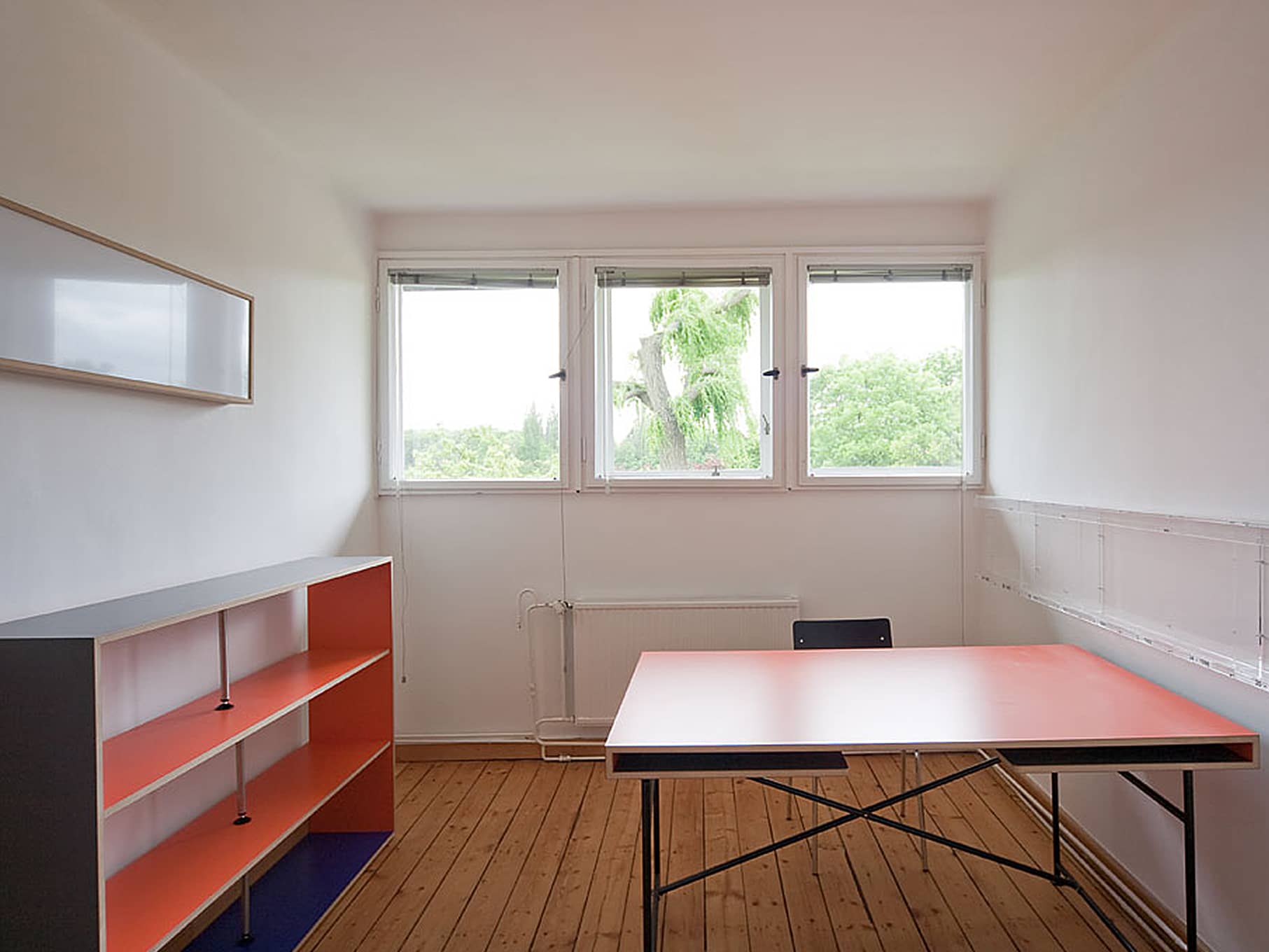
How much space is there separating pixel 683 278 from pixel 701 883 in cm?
276

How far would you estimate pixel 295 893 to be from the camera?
2953mm

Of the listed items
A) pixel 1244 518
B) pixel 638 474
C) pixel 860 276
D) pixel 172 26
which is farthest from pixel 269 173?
pixel 1244 518

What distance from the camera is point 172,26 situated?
8.19 feet

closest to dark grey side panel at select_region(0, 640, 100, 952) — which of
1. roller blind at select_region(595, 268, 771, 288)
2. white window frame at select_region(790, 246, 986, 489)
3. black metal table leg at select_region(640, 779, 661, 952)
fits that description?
black metal table leg at select_region(640, 779, 661, 952)

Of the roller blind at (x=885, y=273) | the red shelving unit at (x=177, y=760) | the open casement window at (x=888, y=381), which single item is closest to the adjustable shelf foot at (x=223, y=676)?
the red shelving unit at (x=177, y=760)

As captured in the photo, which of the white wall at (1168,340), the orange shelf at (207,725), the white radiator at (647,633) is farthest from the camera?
the white radiator at (647,633)

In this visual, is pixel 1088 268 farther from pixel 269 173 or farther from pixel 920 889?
pixel 269 173

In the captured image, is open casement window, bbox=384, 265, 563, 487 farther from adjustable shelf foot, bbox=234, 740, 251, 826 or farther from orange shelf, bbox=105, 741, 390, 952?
adjustable shelf foot, bbox=234, 740, 251, 826

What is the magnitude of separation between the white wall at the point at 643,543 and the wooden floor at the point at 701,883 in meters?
0.62

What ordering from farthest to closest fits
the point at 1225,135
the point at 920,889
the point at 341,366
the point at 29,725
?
the point at 341,366, the point at 920,889, the point at 1225,135, the point at 29,725

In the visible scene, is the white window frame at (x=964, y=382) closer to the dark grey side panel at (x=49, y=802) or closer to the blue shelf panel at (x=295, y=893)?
the blue shelf panel at (x=295, y=893)

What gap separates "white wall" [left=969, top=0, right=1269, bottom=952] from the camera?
7.30 ft

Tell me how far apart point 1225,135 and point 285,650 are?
3.47 m

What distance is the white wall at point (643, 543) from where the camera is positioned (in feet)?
14.0
